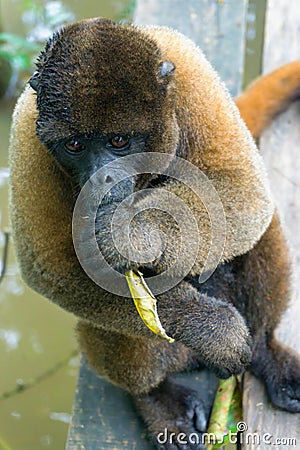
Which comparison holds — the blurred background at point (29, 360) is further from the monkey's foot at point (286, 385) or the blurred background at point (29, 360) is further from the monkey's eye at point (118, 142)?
the monkey's eye at point (118, 142)

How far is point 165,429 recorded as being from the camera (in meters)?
4.01

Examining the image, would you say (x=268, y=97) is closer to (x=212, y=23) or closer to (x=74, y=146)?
(x=212, y=23)

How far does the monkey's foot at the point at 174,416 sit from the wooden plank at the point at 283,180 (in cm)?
31

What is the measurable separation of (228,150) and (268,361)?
4.19 ft

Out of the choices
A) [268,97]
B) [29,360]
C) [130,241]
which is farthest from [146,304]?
[29,360]

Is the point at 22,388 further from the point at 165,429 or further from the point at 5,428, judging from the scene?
the point at 165,429

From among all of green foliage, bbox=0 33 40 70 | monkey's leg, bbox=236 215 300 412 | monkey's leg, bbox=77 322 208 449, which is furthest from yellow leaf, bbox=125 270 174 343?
green foliage, bbox=0 33 40 70

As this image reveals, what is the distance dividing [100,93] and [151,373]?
1.64m

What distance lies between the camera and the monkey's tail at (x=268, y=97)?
16.6ft

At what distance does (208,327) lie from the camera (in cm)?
361

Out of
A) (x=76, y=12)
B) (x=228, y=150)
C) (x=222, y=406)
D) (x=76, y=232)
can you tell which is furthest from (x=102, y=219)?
(x=76, y=12)

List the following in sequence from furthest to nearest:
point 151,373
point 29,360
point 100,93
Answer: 1. point 29,360
2. point 151,373
3. point 100,93

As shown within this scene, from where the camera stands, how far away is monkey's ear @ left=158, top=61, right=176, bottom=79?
338 cm

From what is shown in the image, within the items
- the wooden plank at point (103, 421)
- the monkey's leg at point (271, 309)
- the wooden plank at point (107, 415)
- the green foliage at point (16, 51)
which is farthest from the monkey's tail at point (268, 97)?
the green foliage at point (16, 51)
